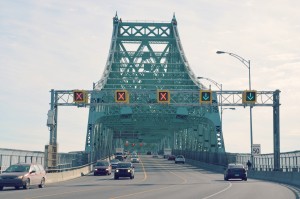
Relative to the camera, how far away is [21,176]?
3588cm

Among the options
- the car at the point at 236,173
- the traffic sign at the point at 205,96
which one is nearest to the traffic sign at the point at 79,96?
the traffic sign at the point at 205,96

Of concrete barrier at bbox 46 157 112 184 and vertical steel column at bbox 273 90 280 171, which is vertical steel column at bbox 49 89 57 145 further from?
vertical steel column at bbox 273 90 280 171

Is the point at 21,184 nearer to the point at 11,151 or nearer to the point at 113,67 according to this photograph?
the point at 11,151

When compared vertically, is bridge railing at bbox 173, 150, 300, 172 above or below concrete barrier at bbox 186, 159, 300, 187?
above

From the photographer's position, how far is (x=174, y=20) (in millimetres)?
131875

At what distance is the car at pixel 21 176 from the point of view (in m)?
35.3

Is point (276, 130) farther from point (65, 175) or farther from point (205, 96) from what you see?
point (65, 175)

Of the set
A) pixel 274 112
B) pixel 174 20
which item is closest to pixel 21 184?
pixel 274 112

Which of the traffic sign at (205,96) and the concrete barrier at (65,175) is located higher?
the traffic sign at (205,96)

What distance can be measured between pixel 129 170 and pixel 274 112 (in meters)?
14.8

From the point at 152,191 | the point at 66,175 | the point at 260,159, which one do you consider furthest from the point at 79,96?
the point at 152,191

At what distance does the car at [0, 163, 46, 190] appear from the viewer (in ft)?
116

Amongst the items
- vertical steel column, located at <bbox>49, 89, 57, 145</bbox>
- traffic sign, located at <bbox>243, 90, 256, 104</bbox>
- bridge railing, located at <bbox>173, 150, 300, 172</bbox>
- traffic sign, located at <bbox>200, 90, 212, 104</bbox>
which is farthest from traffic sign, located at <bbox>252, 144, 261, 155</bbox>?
vertical steel column, located at <bbox>49, 89, 57, 145</bbox>

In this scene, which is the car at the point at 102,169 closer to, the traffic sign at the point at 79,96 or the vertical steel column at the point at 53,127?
the vertical steel column at the point at 53,127
